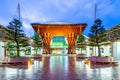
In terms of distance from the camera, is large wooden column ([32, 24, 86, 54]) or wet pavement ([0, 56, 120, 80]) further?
large wooden column ([32, 24, 86, 54])

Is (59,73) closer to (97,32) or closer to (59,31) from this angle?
(97,32)

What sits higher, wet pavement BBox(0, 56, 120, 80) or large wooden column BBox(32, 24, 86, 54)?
large wooden column BBox(32, 24, 86, 54)

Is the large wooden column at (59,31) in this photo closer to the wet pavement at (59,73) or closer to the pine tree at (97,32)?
the pine tree at (97,32)

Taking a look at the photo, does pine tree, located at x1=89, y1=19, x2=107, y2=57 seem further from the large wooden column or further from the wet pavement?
the large wooden column

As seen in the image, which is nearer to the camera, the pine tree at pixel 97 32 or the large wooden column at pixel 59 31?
the pine tree at pixel 97 32

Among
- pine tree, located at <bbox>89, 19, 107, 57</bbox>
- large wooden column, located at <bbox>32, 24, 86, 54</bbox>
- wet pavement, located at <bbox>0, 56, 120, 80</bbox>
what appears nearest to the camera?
wet pavement, located at <bbox>0, 56, 120, 80</bbox>

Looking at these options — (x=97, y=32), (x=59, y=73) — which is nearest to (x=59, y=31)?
(x=97, y=32)

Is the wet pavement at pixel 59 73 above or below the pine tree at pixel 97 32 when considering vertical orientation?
below

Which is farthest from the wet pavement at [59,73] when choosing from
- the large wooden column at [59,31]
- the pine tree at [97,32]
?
the large wooden column at [59,31]

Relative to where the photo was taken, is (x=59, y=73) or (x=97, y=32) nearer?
(x=59, y=73)

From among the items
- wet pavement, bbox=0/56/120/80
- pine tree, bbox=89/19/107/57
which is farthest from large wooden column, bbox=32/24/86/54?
wet pavement, bbox=0/56/120/80

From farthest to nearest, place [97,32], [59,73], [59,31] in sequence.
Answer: [59,31], [97,32], [59,73]

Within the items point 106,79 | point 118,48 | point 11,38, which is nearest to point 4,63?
point 11,38

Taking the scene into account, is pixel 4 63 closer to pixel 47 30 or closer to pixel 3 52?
pixel 3 52
